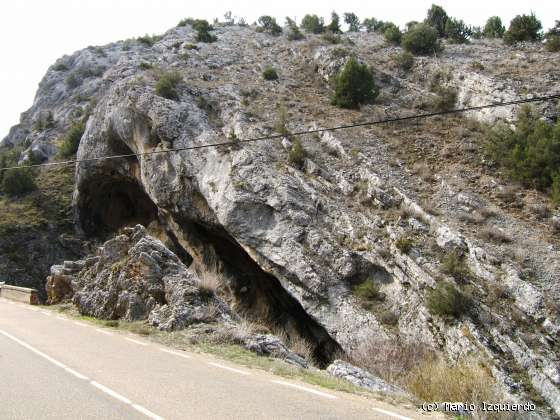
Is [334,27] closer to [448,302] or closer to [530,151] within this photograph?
[530,151]

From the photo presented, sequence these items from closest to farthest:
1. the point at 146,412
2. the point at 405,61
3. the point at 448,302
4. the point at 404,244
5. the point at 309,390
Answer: the point at 146,412
the point at 309,390
the point at 448,302
the point at 404,244
the point at 405,61

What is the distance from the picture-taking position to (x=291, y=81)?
27844mm

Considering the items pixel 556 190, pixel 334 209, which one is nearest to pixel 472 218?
pixel 556 190

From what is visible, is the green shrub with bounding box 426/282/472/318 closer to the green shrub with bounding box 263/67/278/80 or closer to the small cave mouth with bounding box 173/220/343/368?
the small cave mouth with bounding box 173/220/343/368

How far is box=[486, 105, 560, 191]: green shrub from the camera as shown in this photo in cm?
1574

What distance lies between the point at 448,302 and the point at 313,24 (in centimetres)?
3631

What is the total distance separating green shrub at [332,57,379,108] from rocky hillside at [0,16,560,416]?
77cm

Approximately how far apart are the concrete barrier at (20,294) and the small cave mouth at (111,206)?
9755mm

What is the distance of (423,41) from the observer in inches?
Result: 1148

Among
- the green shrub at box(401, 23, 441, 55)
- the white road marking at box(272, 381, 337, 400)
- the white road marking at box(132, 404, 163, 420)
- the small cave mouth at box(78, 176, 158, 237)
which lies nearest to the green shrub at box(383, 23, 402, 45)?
the green shrub at box(401, 23, 441, 55)

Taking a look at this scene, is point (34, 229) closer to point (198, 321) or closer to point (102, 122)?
point (102, 122)

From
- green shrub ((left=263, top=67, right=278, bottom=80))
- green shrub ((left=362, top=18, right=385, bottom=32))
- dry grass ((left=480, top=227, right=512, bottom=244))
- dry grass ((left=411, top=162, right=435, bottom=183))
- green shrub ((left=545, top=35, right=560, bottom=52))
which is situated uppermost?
green shrub ((left=362, top=18, right=385, bottom=32))

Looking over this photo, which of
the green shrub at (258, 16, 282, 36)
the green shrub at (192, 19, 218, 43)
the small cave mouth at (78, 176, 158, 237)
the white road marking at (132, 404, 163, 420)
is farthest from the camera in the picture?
the green shrub at (258, 16, 282, 36)

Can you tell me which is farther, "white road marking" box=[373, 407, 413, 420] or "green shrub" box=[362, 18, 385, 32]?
"green shrub" box=[362, 18, 385, 32]
